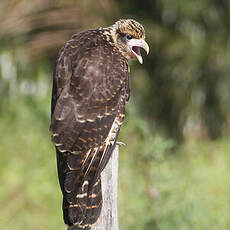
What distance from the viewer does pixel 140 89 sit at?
10000mm

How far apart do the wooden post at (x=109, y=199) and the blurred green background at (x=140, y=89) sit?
10.4 feet

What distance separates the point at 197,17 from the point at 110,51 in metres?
5.52

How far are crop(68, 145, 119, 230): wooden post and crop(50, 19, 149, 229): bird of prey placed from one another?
0.21 feet

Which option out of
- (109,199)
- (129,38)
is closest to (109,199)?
(109,199)

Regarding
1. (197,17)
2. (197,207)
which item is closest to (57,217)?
(197,207)

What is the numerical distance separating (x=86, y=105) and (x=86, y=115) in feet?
0.31

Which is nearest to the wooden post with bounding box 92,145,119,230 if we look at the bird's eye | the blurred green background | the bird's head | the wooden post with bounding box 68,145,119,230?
the wooden post with bounding box 68,145,119,230

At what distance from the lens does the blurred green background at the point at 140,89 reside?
307 inches

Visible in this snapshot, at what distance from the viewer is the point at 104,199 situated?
3953mm

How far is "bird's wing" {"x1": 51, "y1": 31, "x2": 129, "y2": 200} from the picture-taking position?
3975 mm

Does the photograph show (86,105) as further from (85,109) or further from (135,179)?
(135,179)

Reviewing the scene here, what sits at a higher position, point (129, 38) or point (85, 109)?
point (129, 38)

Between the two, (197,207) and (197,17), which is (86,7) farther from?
(197,207)

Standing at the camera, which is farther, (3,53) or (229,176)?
(3,53)
